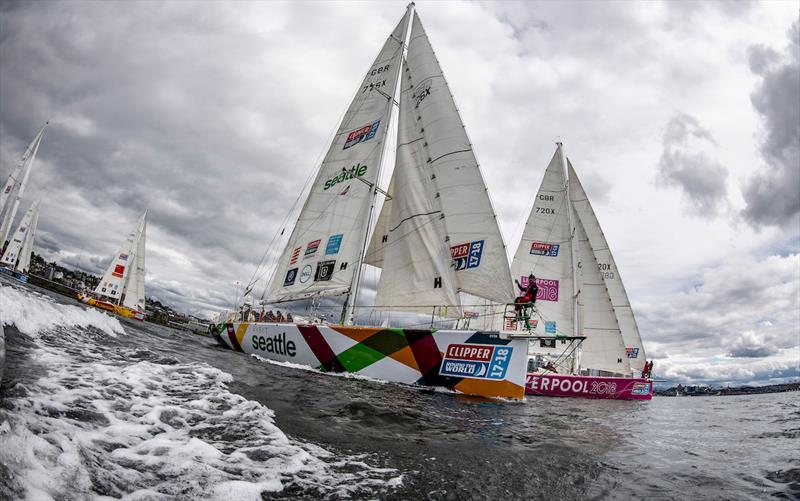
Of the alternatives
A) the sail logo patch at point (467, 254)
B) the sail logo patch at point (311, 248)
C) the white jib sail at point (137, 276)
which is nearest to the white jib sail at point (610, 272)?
the sail logo patch at point (467, 254)

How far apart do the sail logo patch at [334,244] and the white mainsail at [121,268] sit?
34689mm

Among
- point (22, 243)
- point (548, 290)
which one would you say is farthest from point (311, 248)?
point (22, 243)

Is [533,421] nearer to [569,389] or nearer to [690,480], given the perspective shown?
[690,480]

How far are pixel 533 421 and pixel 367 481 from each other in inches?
234

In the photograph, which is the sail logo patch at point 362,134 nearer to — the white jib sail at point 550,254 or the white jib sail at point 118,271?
the white jib sail at point 550,254

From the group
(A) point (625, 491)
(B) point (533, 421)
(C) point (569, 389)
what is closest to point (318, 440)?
(A) point (625, 491)

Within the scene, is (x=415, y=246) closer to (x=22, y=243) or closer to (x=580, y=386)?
(x=580, y=386)

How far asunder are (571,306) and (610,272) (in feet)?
24.7

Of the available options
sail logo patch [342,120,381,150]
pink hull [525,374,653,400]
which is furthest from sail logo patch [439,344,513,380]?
sail logo patch [342,120,381,150]

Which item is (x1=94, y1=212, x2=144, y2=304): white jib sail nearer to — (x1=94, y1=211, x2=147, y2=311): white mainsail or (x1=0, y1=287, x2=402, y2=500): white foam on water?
(x1=94, y1=211, x2=147, y2=311): white mainsail

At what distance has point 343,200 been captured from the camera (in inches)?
627

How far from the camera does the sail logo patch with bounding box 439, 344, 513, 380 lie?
11203 millimetres

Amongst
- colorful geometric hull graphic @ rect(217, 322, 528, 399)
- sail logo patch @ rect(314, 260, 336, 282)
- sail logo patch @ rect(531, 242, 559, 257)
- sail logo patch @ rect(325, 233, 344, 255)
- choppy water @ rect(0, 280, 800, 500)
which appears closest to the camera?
choppy water @ rect(0, 280, 800, 500)

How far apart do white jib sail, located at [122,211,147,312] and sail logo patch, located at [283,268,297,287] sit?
3339 centimetres
